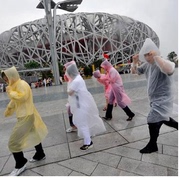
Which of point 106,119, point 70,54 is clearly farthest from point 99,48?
point 106,119

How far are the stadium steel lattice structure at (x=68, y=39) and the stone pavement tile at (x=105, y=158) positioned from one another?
4699cm

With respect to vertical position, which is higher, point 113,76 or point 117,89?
point 113,76

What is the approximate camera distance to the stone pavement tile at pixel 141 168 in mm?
2251

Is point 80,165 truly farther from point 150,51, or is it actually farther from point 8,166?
point 150,51

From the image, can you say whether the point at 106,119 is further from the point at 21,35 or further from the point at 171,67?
the point at 21,35

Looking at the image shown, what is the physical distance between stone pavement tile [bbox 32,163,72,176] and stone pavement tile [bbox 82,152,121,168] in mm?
421

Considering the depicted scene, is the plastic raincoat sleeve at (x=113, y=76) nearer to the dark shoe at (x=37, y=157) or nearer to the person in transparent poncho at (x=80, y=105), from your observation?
the person in transparent poncho at (x=80, y=105)

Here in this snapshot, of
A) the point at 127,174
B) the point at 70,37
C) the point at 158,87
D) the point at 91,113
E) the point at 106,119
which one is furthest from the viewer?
the point at 70,37

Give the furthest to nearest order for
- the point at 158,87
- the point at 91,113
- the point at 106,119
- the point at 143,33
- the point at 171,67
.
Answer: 1. the point at 143,33
2. the point at 106,119
3. the point at 91,113
4. the point at 158,87
5. the point at 171,67

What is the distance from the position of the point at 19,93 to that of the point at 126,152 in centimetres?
179

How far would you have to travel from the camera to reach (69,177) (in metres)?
2.32

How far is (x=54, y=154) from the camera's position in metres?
3.04

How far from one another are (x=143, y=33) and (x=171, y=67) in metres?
60.2

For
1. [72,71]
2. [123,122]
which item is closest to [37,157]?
[72,71]
